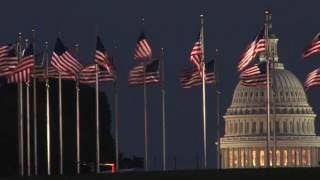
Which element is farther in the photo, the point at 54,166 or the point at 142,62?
the point at 54,166

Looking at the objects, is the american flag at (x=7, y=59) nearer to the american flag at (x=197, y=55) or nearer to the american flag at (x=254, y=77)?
the american flag at (x=197, y=55)

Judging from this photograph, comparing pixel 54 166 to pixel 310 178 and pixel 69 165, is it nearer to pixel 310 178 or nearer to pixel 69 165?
pixel 69 165

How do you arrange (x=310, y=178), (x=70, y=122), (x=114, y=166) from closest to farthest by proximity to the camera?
1. (x=310, y=178)
2. (x=114, y=166)
3. (x=70, y=122)

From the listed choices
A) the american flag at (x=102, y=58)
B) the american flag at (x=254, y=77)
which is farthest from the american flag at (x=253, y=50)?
the american flag at (x=102, y=58)

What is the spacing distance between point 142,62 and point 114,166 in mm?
27306

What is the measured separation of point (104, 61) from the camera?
111438mm

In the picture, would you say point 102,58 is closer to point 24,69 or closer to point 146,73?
point 146,73

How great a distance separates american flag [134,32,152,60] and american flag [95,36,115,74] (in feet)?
5.02

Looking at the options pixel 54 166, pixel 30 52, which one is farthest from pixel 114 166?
pixel 30 52

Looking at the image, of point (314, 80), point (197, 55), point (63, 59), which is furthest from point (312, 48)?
point (63, 59)

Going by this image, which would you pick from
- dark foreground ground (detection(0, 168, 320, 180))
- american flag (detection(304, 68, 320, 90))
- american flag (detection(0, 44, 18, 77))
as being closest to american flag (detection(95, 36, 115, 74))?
american flag (detection(0, 44, 18, 77))

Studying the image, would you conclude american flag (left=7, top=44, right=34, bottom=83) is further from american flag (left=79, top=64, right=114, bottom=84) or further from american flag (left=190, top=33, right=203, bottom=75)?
american flag (left=190, top=33, right=203, bottom=75)

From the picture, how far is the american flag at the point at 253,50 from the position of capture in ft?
351

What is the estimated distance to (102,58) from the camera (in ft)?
366
